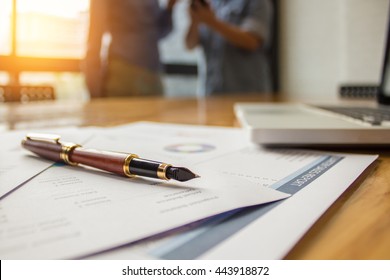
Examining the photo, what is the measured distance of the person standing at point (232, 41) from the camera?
1.40 m

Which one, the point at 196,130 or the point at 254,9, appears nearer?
the point at 196,130

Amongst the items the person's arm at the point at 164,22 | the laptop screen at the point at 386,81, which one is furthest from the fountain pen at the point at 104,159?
the person's arm at the point at 164,22

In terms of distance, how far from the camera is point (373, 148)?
0.36 meters

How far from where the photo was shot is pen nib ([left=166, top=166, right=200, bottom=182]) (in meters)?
0.21

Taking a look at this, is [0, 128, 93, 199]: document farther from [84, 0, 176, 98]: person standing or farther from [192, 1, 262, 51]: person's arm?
[84, 0, 176, 98]: person standing

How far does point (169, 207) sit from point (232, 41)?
1393mm

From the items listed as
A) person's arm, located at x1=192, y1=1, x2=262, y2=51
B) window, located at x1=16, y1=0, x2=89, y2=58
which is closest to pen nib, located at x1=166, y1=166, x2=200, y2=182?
person's arm, located at x1=192, y1=1, x2=262, y2=51

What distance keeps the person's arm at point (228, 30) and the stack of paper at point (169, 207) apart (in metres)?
1.11

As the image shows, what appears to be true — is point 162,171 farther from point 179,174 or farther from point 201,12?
point 201,12

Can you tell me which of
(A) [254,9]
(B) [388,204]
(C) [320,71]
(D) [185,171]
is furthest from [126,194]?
(C) [320,71]

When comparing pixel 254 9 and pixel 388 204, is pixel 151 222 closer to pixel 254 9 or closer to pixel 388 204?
pixel 388 204

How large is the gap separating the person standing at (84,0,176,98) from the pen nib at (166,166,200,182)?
4.58 feet

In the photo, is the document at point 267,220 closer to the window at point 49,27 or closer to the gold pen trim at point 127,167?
the gold pen trim at point 127,167
